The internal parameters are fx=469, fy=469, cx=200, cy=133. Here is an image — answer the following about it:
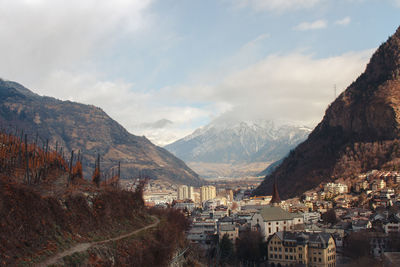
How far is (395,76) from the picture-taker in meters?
154

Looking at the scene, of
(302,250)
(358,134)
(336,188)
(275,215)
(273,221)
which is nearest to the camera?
(302,250)

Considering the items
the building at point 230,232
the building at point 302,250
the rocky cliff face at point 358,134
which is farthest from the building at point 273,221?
the rocky cliff face at point 358,134

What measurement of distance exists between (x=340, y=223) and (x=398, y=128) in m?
56.5

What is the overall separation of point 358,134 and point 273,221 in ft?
246

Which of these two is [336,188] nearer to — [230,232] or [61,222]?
[230,232]

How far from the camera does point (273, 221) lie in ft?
303

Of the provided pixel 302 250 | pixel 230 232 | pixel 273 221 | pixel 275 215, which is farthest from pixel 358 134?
pixel 302 250

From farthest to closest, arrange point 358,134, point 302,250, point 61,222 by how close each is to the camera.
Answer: point 358,134
point 302,250
point 61,222

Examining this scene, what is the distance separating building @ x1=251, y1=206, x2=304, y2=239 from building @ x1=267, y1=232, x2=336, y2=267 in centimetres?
1134

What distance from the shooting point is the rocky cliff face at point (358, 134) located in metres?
140

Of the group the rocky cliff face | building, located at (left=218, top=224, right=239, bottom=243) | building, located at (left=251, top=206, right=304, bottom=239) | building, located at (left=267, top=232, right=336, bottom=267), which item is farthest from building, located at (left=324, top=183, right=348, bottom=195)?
building, located at (left=267, top=232, right=336, bottom=267)

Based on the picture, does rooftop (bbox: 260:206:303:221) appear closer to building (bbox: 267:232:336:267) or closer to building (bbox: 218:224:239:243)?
building (bbox: 218:224:239:243)

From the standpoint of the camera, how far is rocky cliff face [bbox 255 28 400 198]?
5512 inches

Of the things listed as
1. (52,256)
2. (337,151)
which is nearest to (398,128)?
(337,151)
